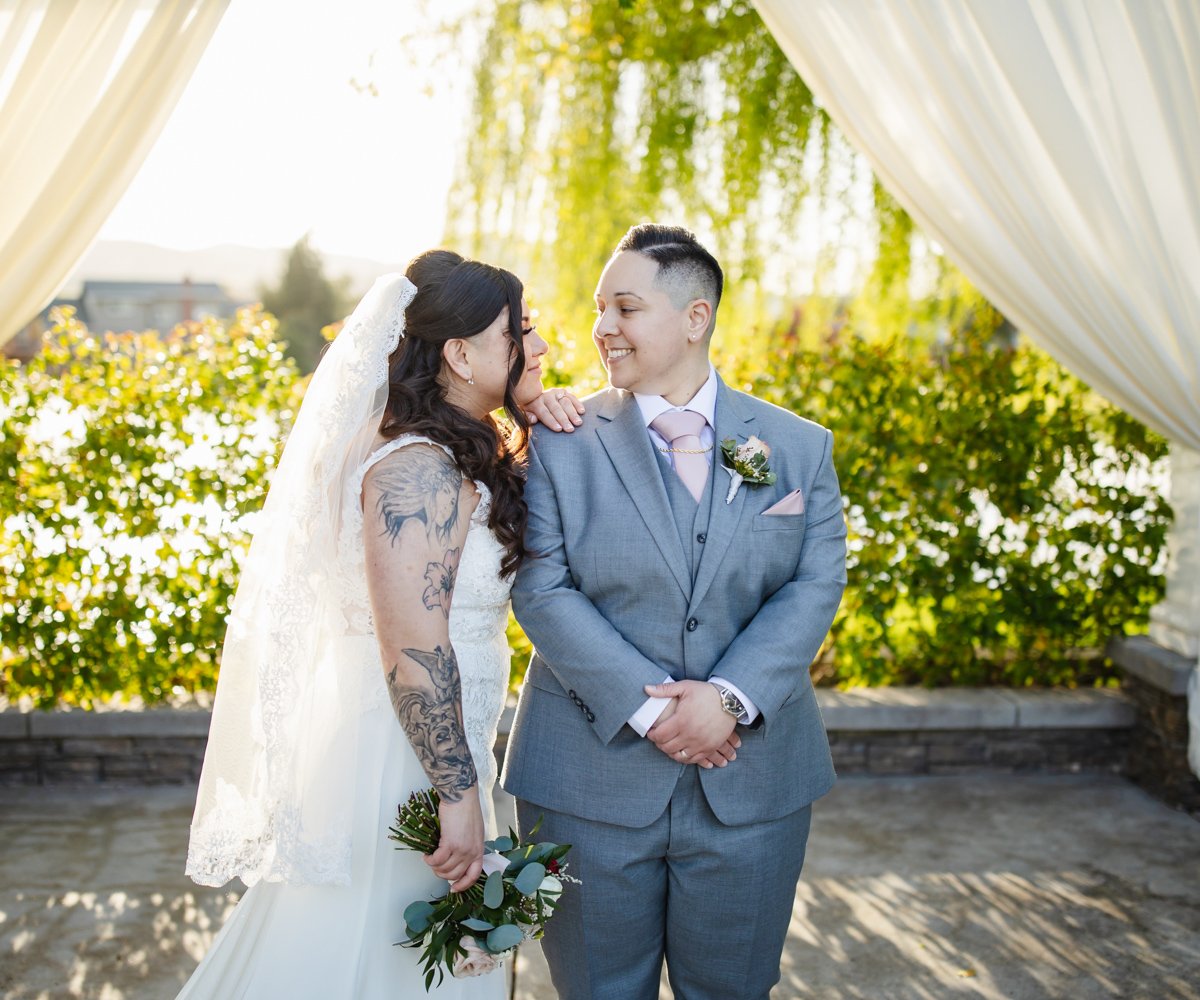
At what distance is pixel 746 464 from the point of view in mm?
2236

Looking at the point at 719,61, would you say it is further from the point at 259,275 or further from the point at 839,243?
the point at 259,275

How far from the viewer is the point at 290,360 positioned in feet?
14.8

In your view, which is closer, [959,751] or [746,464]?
[746,464]

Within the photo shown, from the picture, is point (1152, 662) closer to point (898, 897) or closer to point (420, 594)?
point (898, 897)

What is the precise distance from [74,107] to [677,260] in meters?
1.98

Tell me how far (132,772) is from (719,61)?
4599 mm

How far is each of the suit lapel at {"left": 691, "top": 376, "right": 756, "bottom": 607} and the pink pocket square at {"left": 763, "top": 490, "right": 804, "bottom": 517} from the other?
61 millimetres

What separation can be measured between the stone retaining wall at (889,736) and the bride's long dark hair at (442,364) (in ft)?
7.38

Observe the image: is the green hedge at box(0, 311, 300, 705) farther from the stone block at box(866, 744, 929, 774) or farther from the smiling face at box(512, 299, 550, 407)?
the stone block at box(866, 744, 929, 774)

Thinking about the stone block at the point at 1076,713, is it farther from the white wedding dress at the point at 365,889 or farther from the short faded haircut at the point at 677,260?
the white wedding dress at the point at 365,889

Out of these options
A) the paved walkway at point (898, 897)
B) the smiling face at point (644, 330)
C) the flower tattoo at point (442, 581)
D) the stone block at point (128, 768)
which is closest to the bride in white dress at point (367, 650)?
the flower tattoo at point (442, 581)

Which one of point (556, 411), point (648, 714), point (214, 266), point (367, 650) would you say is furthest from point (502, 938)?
point (214, 266)

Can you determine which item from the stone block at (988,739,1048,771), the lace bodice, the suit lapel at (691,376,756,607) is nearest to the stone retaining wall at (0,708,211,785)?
the lace bodice

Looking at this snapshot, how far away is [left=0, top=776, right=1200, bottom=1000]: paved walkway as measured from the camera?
2.99 metres
